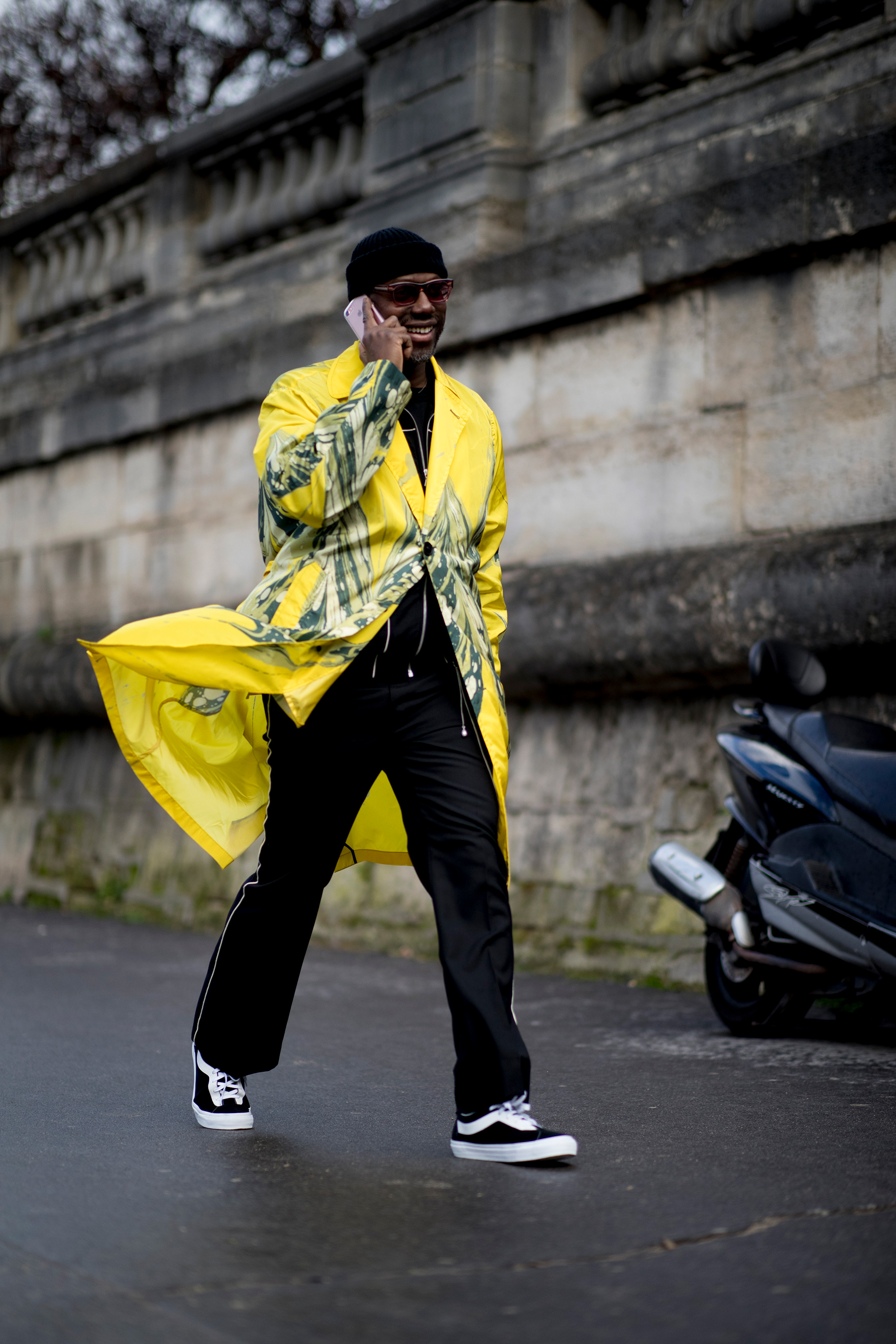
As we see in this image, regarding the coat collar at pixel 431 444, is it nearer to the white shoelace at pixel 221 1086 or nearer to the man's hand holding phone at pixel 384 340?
the man's hand holding phone at pixel 384 340

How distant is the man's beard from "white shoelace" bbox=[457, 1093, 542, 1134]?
1.66m

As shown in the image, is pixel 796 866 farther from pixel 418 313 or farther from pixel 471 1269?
pixel 471 1269

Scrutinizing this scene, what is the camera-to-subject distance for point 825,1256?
2852mm

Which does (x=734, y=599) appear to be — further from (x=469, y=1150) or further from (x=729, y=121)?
(x=469, y=1150)

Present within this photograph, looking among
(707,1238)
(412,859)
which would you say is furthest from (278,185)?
(707,1238)

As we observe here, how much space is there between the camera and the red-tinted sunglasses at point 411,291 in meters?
3.84

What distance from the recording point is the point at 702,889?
548 cm

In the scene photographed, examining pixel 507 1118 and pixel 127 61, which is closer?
pixel 507 1118

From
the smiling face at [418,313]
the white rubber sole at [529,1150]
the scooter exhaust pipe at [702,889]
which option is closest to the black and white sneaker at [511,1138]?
the white rubber sole at [529,1150]

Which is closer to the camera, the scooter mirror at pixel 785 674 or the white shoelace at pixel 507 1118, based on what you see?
the white shoelace at pixel 507 1118

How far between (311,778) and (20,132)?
17988 mm

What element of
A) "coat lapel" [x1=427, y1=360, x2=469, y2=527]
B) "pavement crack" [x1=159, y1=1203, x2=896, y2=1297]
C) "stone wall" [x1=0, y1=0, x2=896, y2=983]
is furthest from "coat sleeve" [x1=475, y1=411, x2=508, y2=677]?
"stone wall" [x1=0, y1=0, x2=896, y2=983]

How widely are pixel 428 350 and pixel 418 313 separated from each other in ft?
0.32

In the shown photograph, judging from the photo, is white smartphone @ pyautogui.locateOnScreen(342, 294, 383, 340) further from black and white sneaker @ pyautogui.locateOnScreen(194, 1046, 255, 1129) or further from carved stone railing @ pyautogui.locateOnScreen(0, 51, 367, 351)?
carved stone railing @ pyautogui.locateOnScreen(0, 51, 367, 351)
